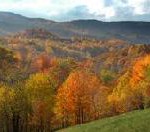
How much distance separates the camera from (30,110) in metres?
105

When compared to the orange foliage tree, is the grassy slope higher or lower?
higher

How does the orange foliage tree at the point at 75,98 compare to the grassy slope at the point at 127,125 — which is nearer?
the grassy slope at the point at 127,125

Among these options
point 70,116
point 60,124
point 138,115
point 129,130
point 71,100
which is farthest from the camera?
point 60,124

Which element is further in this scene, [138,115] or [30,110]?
[30,110]

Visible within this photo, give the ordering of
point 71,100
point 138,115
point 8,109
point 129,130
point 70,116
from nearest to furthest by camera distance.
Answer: point 129,130
point 138,115
point 8,109
point 71,100
point 70,116

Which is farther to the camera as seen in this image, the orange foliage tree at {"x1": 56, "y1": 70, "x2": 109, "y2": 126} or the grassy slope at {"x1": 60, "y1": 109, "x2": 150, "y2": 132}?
the orange foliage tree at {"x1": 56, "y1": 70, "x2": 109, "y2": 126}

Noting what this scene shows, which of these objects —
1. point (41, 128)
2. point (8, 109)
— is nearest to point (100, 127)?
point (8, 109)

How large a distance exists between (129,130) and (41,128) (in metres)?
61.0

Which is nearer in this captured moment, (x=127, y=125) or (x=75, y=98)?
(x=127, y=125)

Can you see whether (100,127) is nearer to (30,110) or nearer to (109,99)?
(30,110)

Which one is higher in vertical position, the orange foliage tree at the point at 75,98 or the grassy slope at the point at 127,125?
the grassy slope at the point at 127,125

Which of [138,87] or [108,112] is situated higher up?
[138,87]

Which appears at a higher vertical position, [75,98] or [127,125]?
[127,125]

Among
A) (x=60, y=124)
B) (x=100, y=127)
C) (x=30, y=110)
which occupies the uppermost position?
(x=100, y=127)
